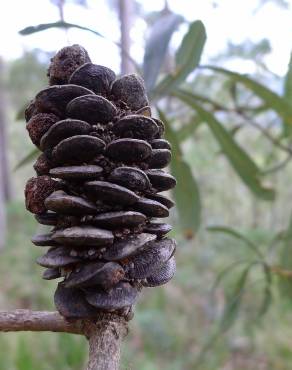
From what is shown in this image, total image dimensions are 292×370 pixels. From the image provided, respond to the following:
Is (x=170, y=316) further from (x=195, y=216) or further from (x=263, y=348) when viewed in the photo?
(x=195, y=216)

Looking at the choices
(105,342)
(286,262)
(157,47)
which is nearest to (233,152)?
(157,47)

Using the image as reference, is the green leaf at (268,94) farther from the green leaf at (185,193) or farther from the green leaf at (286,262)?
the green leaf at (286,262)

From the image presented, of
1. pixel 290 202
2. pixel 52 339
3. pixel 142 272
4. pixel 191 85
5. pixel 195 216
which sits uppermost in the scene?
pixel 142 272

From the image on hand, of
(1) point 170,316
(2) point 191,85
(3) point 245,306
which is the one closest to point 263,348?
(3) point 245,306

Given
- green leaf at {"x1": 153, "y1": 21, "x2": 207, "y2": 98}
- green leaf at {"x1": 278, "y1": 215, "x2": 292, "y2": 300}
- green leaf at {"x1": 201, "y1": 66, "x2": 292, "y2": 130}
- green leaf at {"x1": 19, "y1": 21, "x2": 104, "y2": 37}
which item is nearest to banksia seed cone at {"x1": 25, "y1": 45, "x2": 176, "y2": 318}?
green leaf at {"x1": 19, "y1": 21, "x2": 104, "y2": 37}

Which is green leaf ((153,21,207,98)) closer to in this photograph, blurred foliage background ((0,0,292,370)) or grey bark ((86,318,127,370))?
blurred foliage background ((0,0,292,370))

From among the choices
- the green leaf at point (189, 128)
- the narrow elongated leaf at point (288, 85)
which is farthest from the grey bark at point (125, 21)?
the green leaf at point (189, 128)
